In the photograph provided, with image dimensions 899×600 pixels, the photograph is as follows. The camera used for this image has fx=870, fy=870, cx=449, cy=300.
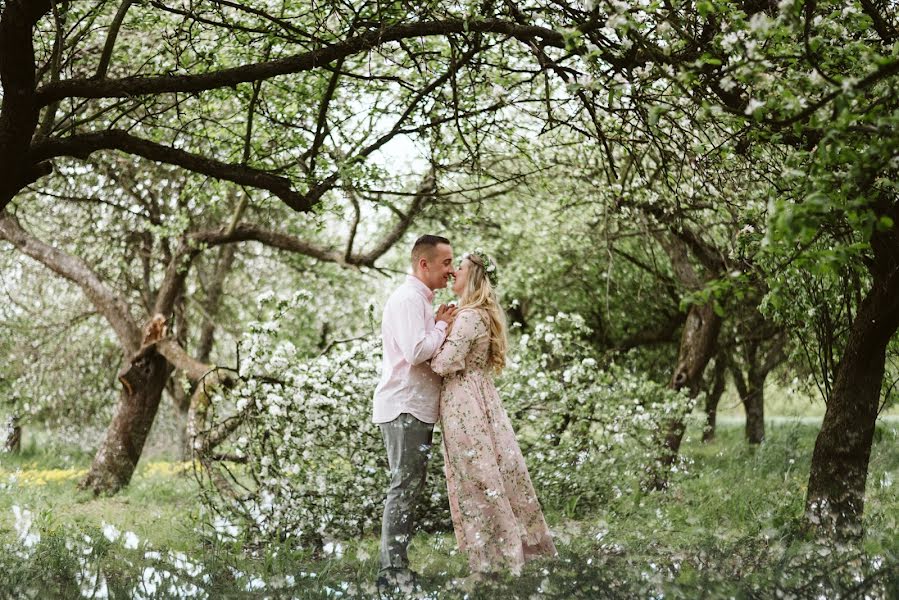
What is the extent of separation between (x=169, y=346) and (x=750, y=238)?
8916 mm

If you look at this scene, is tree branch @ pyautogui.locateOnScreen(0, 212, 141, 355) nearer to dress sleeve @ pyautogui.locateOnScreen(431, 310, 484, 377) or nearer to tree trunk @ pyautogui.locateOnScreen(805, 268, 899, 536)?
dress sleeve @ pyautogui.locateOnScreen(431, 310, 484, 377)

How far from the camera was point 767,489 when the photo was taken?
9.34m

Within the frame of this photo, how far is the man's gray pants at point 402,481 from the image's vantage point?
5527mm

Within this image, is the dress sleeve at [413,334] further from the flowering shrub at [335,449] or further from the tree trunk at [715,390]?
the tree trunk at [715,390]

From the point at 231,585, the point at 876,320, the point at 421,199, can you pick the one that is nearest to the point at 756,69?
the point at 876,320

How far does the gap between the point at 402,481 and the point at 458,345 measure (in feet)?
3.10

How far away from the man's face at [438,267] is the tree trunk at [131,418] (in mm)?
7790

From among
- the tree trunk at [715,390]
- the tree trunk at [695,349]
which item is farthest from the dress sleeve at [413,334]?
the tree trunk at [715,390]

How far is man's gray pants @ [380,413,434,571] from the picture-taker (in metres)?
5.53

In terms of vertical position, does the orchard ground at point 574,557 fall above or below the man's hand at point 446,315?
below

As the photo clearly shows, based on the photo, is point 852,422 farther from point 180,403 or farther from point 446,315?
point 180,403

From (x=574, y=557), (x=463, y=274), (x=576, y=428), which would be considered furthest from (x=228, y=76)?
(x=576, y=428)

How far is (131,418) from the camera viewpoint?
497 inches

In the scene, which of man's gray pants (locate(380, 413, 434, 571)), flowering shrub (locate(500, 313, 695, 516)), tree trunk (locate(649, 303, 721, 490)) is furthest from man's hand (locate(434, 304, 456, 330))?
tree trunk (locate(649, 303, 721, 490))
